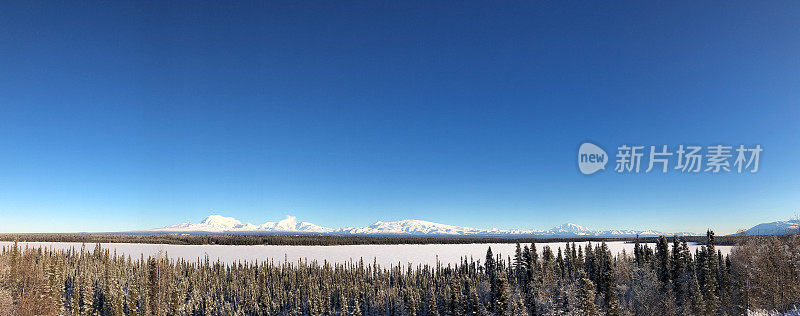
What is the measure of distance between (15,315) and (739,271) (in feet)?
673

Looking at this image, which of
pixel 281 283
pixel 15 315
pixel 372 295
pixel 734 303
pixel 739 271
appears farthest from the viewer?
pixel 281 283

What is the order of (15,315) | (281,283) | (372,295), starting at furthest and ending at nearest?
1. (281,283)
2. (372,295)
3. (15,315)

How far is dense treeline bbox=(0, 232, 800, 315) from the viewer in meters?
107

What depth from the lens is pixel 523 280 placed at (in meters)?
187

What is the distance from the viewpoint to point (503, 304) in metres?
100

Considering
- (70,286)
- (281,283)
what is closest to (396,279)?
(281,283)

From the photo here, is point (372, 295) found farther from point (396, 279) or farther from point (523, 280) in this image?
point (523, 280)

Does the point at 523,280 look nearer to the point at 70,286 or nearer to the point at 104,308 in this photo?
the point at 104,308

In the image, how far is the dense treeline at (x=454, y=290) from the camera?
106812 mm

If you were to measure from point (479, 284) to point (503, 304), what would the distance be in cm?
8655

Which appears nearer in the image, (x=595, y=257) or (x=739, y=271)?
(x=739, y=271)

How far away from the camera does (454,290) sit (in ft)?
426

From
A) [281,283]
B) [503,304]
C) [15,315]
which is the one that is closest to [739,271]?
[503,304]

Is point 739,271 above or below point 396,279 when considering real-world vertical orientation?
above
